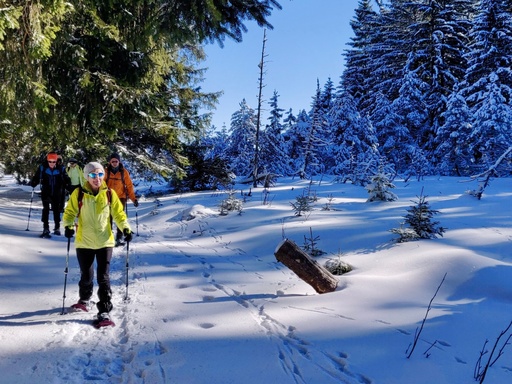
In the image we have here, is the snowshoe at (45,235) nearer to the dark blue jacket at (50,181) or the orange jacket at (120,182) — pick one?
the dark blue jacket at (50,181)

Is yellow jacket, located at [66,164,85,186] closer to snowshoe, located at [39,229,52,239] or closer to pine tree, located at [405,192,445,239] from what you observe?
snowshoe, located at [39,229,52,239]

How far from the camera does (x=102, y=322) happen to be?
13.6ft

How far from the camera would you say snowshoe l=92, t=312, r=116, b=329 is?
4.15 m

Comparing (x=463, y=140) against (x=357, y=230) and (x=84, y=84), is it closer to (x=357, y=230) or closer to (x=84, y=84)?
(x=357, y=230)

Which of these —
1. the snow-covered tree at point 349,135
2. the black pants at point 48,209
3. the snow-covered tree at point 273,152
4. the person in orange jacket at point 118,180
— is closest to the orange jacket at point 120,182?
the person in orange jacket at point 118,180

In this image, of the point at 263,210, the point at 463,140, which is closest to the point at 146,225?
the point at 263,210

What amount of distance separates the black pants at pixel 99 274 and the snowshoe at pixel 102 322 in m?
0.11

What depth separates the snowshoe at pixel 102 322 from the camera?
4.15m

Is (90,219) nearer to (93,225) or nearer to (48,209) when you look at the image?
(93,225)

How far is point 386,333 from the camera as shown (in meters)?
3.88

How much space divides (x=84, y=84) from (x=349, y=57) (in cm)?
3611

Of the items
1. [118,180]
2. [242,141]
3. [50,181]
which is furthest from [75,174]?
[242,141]

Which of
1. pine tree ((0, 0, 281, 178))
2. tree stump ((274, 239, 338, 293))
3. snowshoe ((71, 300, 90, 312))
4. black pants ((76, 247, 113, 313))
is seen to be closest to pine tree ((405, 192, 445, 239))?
tree stump ((274, 239, 338, 293))

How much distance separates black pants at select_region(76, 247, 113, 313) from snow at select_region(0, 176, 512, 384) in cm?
27
